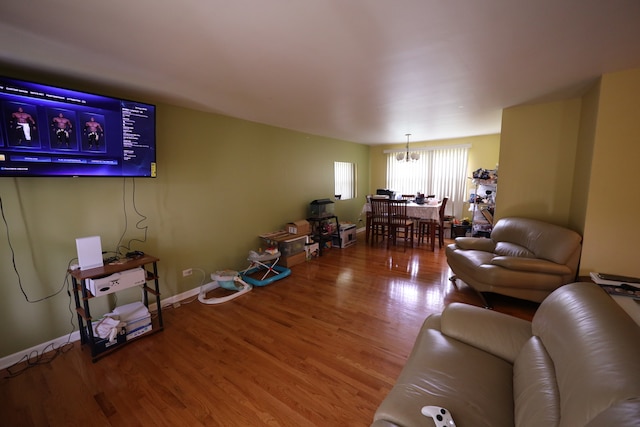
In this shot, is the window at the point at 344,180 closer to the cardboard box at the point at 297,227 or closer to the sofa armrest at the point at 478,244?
the cardboard box at the point at 297,227

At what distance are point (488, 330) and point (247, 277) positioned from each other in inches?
112

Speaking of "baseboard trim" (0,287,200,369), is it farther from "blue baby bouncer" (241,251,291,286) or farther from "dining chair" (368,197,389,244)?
"dining chair" (368,197,389,244)

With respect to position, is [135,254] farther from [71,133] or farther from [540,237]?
[540,237]

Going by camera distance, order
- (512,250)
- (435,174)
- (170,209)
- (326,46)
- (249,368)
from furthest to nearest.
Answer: (435,174) → (512,250) → (170,209) → (249,368) → (326,46)

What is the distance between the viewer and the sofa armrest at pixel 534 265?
8.20 feet

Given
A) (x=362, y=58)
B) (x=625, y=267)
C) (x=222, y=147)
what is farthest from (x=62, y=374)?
(x=625, y=267)

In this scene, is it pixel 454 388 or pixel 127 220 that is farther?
pixel 127 220

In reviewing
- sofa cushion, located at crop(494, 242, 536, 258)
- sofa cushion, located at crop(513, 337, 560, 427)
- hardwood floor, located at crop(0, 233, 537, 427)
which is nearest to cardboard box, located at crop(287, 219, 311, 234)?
hardwood floor, located at crop(0, 233, 537, 427)

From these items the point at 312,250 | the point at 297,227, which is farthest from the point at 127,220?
the point at 312,250

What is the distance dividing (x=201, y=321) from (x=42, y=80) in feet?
8.06

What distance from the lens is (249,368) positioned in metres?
1.91

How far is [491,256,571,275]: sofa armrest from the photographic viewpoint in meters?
2.50

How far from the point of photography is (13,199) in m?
1.93

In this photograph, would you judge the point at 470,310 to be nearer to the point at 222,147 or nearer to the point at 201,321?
the point at 201,321
